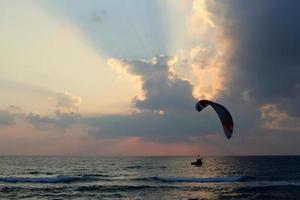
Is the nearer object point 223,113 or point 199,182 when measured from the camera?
point 223,113

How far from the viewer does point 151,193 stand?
1526 inches

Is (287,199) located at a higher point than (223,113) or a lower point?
lower

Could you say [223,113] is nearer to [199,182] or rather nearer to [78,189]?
[78,189]

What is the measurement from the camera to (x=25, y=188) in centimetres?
4341

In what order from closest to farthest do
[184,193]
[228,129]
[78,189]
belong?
[228,129] < [184,193] < [78,189]

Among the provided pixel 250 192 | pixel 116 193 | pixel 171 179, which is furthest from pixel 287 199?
pixel 171 179

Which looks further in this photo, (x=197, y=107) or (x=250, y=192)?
(x=250, y=192)

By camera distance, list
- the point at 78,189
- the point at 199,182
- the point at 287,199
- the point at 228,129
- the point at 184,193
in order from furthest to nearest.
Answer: the point at 199,182
the point at 78,189
the point at 184,193
the point at 287,199
the point at 228,129

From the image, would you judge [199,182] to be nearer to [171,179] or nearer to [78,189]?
[171,179]

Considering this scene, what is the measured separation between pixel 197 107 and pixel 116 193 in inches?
599

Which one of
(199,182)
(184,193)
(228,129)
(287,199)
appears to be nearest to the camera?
(228,129)

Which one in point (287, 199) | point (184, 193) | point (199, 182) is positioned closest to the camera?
point (287, 199)

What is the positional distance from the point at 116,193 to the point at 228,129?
1567cm

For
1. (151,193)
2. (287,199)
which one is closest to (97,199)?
(151,193)
